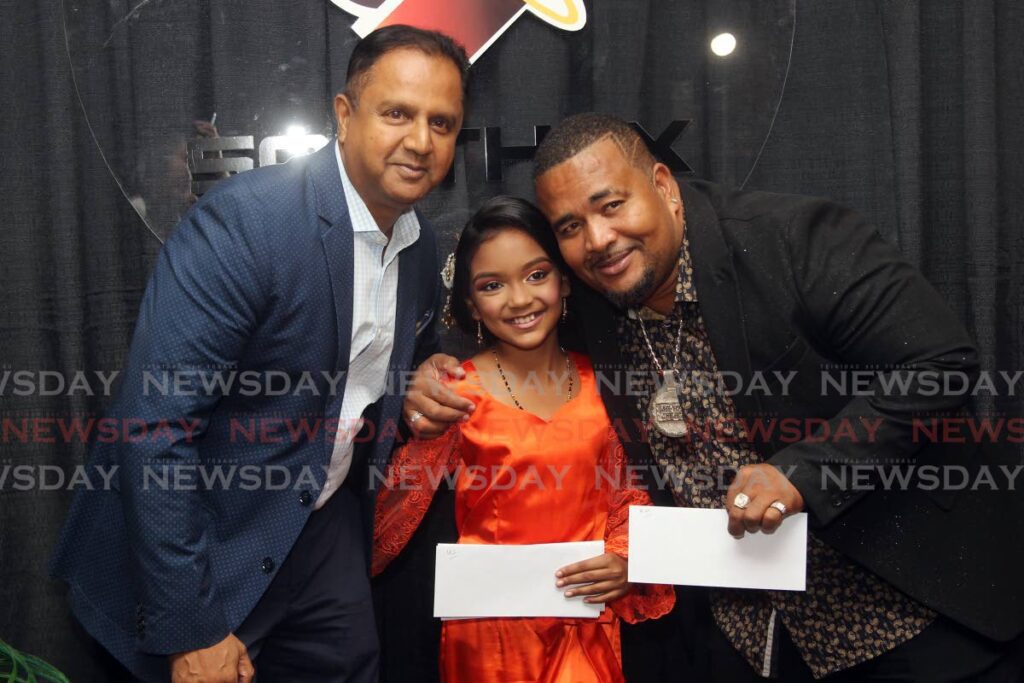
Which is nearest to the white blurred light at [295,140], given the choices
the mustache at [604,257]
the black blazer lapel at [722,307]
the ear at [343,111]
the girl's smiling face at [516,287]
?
the ear at [343,111]

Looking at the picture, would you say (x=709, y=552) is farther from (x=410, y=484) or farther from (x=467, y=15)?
(x=467, y=15)

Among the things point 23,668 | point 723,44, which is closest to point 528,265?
point 723,44

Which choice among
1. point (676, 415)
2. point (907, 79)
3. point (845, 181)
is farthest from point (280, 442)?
point (907, 79)

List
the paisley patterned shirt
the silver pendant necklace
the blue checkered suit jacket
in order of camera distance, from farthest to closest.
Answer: the silver pendant necklace → the paisley patterned shirt → the blue checkered suit jacket

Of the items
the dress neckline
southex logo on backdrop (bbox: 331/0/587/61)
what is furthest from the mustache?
southex logo on backdrop (bbox: 331/0/587/61)

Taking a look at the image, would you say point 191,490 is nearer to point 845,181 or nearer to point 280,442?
point 280,442

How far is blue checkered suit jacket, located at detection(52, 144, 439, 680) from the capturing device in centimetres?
144

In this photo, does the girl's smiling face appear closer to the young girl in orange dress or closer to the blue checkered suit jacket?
the young girl in orange dress

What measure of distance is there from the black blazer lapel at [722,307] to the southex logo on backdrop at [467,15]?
0.79 m

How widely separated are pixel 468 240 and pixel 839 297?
0.76m

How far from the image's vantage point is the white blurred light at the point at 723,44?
216 centimetres

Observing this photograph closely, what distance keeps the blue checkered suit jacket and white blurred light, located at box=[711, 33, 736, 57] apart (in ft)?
3.38

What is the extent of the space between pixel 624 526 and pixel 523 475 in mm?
243

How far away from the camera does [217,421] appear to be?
1.61 meters
